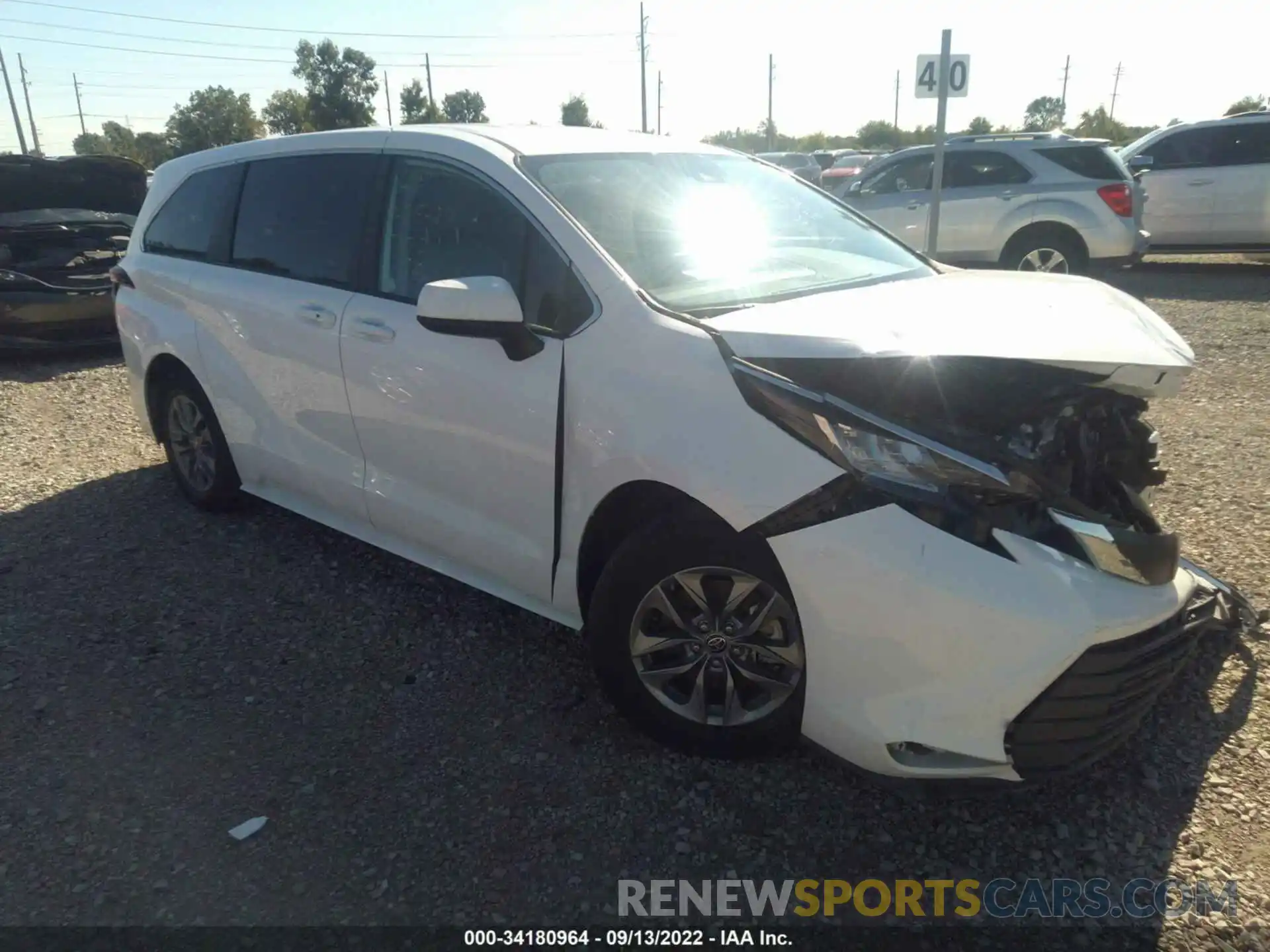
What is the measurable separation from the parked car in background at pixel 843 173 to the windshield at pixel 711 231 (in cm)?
270

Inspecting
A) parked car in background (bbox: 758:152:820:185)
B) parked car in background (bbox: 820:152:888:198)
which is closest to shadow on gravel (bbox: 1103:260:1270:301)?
parked car in background (bbox: 820:152:888:198)

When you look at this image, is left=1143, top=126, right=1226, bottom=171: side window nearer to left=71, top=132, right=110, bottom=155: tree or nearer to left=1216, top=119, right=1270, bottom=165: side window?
left=1216, top=119, right=1270, bottom=165: side window

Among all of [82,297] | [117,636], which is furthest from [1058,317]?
[82,297]

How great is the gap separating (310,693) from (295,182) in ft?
7.16

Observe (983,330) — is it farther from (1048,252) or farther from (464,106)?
(464,106)

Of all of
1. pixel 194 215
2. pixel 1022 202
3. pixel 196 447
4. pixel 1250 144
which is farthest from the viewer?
pixel 1250 144

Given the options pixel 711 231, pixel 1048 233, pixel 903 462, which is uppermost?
pixel 711 231

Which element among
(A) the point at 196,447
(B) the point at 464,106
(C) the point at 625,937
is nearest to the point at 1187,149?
(A) the point at 196,447

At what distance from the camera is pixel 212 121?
6269 cm

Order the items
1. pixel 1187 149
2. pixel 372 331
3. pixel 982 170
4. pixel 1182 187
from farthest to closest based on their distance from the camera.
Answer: pixel 1187 149, pixel 1182 187, pixel 982 170, pixel 372 331

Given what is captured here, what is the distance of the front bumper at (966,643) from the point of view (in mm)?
2141

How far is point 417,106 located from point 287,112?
7.93m

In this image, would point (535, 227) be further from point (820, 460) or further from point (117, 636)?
point (117, 636)

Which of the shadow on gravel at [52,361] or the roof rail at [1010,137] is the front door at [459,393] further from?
the roof rail at [1010,137]
